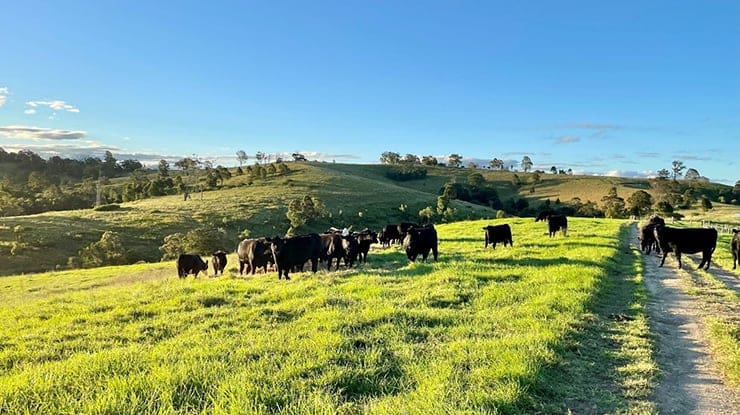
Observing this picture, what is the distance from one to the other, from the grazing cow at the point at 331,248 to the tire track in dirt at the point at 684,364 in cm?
1209

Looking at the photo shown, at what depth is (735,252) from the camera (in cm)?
1823

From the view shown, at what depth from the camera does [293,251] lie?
19344mm

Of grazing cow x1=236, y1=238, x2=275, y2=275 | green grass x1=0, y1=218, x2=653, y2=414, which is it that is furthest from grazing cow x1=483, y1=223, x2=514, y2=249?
grazing cow x1=236, y1=238, x2=275, y2=275

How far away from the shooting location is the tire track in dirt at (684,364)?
588cm

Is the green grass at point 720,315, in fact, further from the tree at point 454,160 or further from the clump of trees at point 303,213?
the tree at point 454,160

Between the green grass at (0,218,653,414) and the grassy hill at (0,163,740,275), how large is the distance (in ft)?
133

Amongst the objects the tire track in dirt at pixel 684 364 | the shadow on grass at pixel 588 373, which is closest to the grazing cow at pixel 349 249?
the shadow on grass at pixel 588 373

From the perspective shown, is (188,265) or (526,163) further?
(526,163)

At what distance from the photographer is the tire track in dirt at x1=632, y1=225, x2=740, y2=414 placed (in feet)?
19.3

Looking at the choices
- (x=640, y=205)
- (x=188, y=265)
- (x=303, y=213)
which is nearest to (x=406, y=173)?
(x=640, y=205)

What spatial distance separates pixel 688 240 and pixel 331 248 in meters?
14.1

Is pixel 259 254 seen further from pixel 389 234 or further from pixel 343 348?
pixel 343 348

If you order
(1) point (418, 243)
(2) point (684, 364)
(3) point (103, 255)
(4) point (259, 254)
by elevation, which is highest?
(1) point (418, 243)

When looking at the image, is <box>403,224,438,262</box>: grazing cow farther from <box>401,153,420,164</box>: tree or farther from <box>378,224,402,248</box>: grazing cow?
<box>401,153,420,164</box>: tree
